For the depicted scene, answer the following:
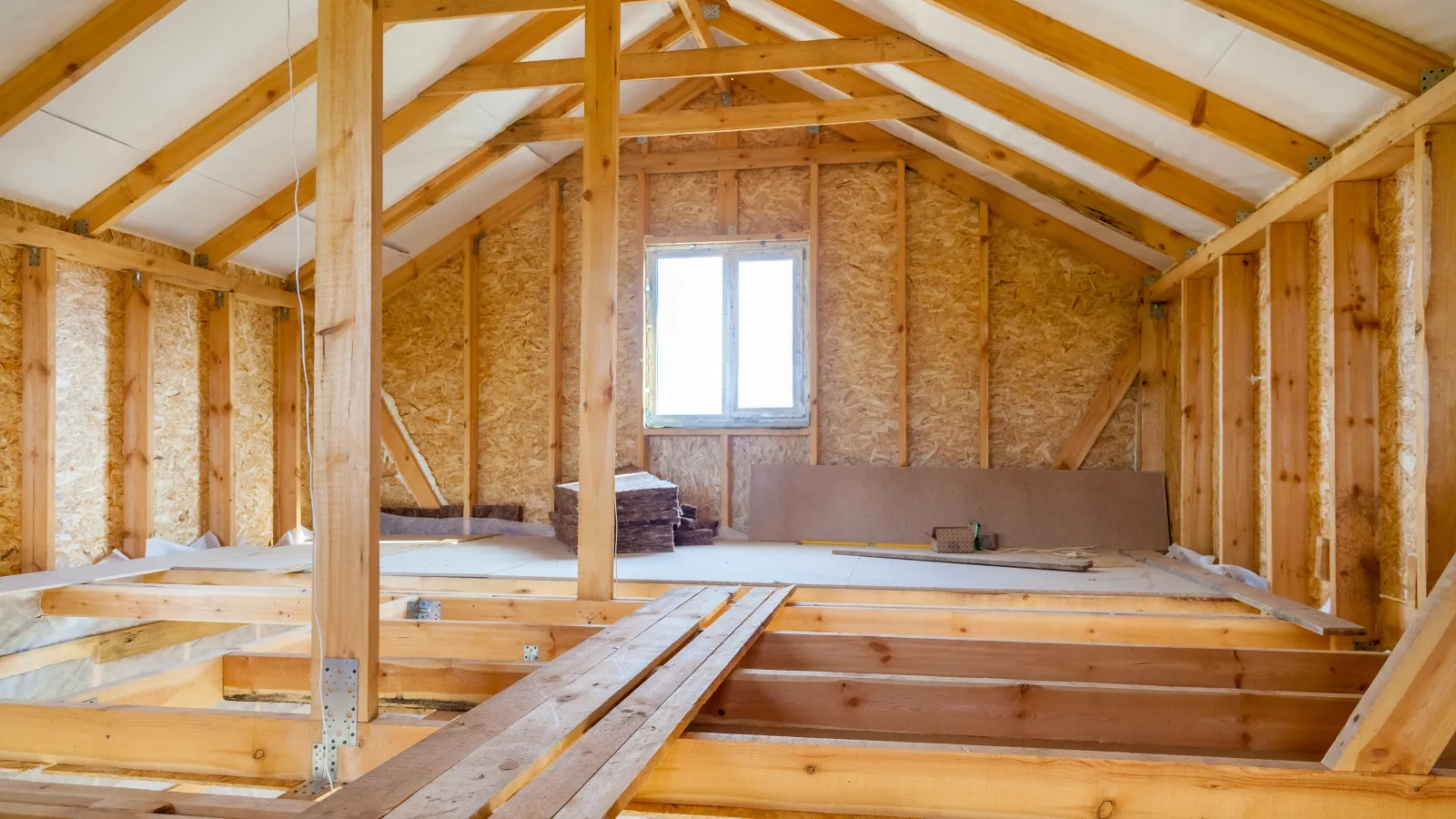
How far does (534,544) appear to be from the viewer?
6234mm

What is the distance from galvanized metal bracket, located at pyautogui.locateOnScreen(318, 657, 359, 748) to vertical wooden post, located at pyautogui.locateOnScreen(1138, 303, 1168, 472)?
569 centimetres

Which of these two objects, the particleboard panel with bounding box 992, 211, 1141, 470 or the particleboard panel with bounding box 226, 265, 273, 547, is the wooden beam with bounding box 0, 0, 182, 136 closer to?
the particleboard panel with bounding box 226, 265, 273, 547

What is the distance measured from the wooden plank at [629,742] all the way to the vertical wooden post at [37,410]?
4.34m

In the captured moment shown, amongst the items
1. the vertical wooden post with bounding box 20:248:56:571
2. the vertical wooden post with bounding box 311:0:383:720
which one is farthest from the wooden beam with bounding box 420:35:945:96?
the vertical wooden post with bounding box 311:0:383:720

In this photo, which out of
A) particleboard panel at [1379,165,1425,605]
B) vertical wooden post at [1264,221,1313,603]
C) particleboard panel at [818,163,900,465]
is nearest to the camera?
particleboard panel at [1379,165,1425,605]

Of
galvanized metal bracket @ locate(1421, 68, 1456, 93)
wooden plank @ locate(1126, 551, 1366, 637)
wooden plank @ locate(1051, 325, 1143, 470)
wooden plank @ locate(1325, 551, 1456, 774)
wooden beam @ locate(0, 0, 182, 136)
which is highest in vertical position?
wooden beam @ locate(0, 0, 182, 136)

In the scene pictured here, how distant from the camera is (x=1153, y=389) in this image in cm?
632

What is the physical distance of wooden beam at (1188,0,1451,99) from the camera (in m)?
2.97

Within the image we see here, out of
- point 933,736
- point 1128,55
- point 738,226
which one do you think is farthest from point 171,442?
point 1128,55

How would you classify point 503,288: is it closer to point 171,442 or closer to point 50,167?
point 171,442

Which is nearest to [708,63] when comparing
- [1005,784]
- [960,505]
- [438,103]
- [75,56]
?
[438,103]

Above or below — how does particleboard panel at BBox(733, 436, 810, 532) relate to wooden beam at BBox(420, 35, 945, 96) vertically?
below

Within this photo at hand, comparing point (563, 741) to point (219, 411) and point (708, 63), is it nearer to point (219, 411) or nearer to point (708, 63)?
point (708, 63)

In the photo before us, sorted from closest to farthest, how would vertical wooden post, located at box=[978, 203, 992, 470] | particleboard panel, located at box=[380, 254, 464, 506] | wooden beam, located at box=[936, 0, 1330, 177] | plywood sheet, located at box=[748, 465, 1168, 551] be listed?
1. wooden beam, located at box=[936, 0, 1330, 177]
2. plywood sheet, located at box=[748, 465, 1168, 551]
3. vertical wooden post, located at box=[978, 203, 992, 470]
4. particleboard panel, located at box=[380, 254, 464, 506]
